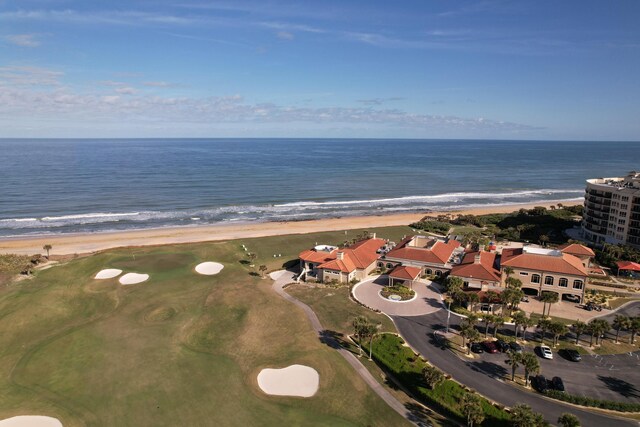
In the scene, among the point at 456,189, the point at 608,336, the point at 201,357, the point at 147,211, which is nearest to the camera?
the point at 201,357

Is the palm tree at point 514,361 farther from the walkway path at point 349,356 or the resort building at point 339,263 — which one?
the resort building at point 339,263

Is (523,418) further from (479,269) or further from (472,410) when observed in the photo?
(479,269)

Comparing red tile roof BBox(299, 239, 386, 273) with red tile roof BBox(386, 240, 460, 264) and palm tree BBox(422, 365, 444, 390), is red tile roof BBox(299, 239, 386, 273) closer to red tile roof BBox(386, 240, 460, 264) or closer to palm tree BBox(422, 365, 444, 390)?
red tile roof BBox(386, 240, 460, 264)

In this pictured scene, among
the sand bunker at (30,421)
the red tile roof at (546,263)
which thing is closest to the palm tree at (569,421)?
the red tile roof at (546,263)

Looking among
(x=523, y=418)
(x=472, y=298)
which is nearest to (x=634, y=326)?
(x=472, y=298)

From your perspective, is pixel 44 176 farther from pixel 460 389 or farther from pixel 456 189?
pixel 460 389

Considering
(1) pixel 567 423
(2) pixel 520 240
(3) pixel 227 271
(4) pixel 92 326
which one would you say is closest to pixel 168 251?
(3) pixel 227 271
